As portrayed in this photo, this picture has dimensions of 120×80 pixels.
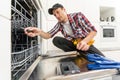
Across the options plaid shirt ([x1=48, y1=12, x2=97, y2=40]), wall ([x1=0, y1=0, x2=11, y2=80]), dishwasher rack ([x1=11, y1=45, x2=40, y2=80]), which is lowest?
dishwasher rack ([x1=11, y1=45, x2=40, y2=80])

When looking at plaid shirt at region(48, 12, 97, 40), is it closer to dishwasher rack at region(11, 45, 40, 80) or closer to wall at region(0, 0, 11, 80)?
dishwasher rack at region(11, 45, 40, 80)

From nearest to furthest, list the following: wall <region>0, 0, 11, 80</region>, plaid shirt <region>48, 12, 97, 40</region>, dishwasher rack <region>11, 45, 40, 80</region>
→ wall <region>0, 0, 11, 80</region>
dishwasher rack <region>11, 45, 40, 80</region>
plaid shirt <region>48, 12, 97, 40</region>

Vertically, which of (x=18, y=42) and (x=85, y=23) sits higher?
(x=85, y=23)

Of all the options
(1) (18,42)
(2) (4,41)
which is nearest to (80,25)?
(1) (18,42)

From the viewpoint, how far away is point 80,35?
1.60 m

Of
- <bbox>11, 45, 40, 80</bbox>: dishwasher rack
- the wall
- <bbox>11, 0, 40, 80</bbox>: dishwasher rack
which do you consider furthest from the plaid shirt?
the wall

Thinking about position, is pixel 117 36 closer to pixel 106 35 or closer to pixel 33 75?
pixel 106 35

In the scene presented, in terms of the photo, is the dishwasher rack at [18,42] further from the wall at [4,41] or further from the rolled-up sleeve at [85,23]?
the rolled-up sleeve at [85,23]

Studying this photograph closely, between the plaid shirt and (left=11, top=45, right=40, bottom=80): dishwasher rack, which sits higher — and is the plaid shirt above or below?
above

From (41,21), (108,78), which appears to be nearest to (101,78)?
(108,78)

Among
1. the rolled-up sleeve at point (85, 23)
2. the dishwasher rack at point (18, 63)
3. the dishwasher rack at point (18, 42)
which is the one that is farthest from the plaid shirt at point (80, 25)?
the dishwasher rack at point (18, 63)

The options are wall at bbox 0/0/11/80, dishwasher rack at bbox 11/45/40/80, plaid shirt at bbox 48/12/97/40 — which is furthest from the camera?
plaid shirt at bbox 48/12/97/40

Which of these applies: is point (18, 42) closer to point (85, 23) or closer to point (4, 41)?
point (4, 41)

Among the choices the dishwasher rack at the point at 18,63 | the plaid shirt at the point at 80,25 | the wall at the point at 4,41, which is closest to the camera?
the wall at the point at 4,41
